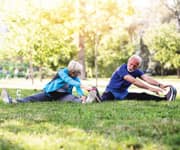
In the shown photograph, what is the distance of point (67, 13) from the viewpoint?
1076 inches

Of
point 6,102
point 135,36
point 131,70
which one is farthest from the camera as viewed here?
point 135,36

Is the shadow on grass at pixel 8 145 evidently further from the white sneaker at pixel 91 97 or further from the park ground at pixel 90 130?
the white sneaker at pixel 91 97

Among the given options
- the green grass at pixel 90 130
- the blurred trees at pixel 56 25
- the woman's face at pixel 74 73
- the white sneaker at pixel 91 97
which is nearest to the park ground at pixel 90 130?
the green grass at pixel 90 130

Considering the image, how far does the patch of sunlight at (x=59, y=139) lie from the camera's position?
14.7ft

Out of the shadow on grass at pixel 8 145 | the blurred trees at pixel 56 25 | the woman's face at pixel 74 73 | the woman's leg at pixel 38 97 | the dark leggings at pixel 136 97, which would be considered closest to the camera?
the shadow on grass at pixel 8 145

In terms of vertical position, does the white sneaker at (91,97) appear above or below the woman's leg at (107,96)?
above

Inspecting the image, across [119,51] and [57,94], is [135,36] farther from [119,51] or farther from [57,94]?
[57,94]

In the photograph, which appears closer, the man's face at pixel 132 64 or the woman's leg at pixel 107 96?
the man's face at pixel 132 64

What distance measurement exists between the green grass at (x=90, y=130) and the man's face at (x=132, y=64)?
2.49 metres

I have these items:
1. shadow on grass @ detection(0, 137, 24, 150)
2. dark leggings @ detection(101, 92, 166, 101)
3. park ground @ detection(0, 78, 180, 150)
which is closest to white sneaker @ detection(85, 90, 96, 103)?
dark leggings @ detection(101, 92, 166, 101)

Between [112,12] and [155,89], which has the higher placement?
[112,12]

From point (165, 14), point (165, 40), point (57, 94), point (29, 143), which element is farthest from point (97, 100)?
point (165, 14)

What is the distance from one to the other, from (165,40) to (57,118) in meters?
39.8

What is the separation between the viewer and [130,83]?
10055 millimetres
